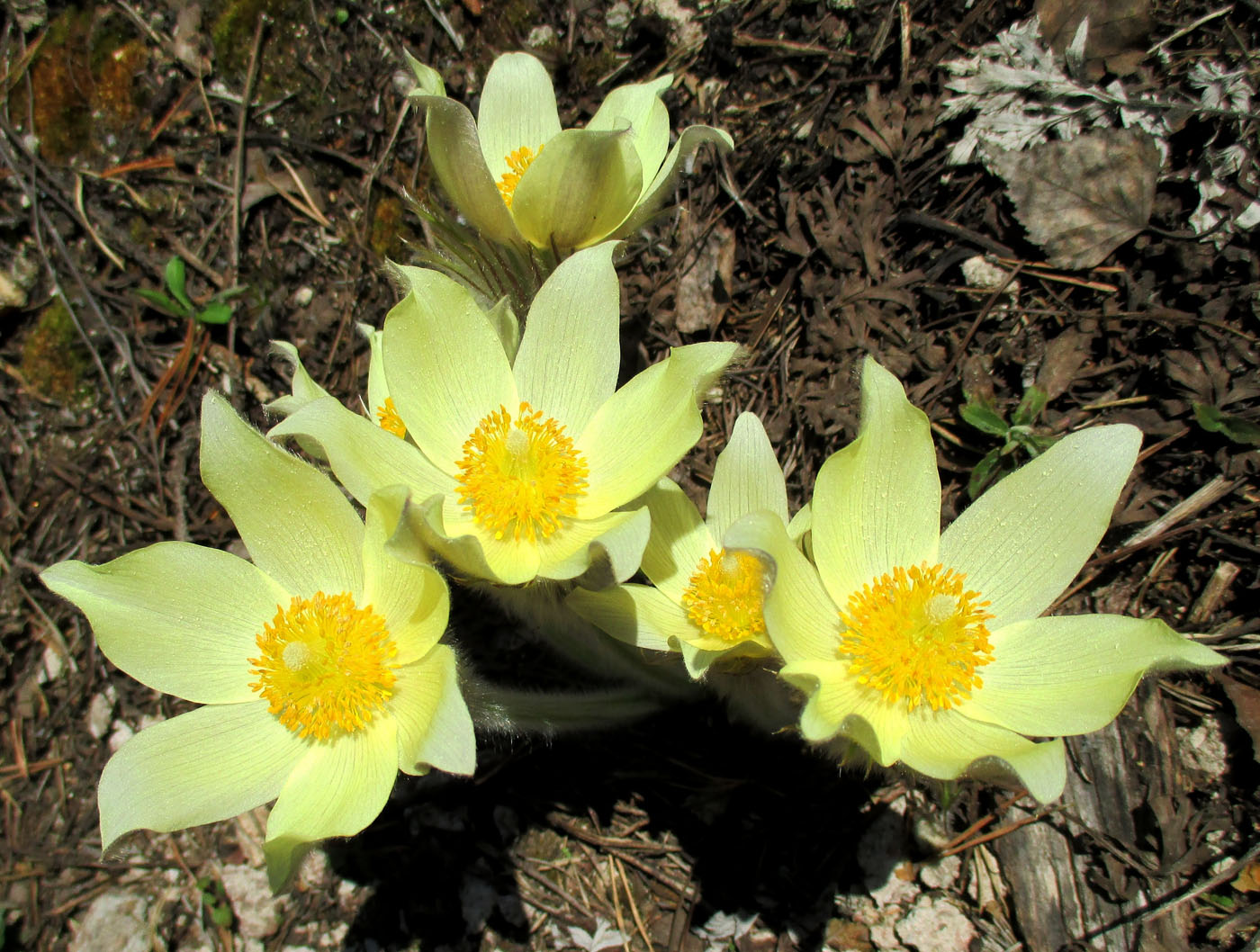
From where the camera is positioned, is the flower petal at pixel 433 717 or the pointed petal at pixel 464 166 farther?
the pointed petal at pixel 464 166

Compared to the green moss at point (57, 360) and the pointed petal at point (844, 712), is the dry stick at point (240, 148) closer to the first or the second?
the green moss at point (57, 360)

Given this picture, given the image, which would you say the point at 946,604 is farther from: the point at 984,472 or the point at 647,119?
the point at 647,119

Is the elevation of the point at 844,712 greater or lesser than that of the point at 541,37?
lesser

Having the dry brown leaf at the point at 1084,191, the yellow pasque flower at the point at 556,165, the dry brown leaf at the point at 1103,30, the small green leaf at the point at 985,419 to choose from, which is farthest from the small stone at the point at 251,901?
the dry brown leaf at the point at 1103,30

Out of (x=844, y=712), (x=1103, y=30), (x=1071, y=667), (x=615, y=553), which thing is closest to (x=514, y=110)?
(x=615, y=553)

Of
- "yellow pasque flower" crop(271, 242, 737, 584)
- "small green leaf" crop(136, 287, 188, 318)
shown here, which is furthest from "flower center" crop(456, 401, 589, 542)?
"small green leaf" crop(136, 287, 188, 318)
